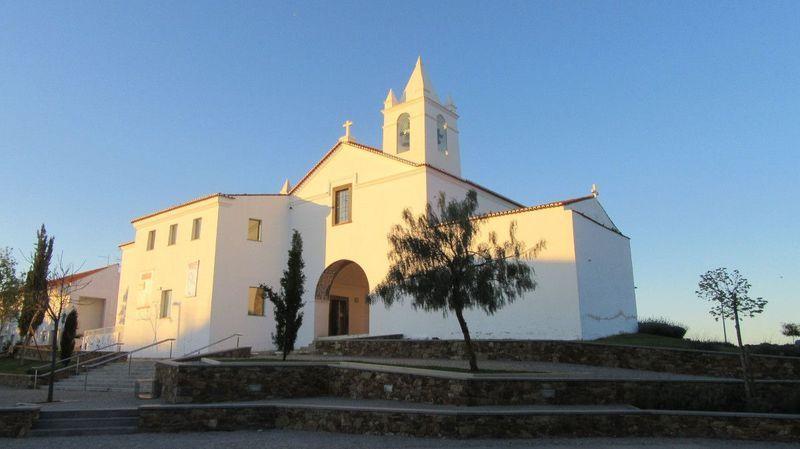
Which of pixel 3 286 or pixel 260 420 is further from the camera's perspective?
pixel 3 286

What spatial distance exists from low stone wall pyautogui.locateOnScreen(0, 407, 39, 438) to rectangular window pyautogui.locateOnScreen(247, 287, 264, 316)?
1577 cm

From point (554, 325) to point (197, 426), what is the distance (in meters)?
12.1

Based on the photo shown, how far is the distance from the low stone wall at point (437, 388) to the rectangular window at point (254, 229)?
44.0 ft

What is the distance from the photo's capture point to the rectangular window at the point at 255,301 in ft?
88.4

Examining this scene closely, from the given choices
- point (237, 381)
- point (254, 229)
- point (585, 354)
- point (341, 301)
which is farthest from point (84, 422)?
point (341, 301)

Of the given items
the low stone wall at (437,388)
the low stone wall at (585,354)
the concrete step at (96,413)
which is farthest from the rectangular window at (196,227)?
the concrete step at (96,413)

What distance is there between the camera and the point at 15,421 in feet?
35.8

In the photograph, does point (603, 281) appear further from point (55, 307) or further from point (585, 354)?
point (55, 307)

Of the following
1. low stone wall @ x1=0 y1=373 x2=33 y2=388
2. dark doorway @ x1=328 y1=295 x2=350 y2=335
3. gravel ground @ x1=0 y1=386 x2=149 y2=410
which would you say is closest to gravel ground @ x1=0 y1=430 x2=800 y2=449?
gravel ground @ x1=0 y1=386 x2=149 y2=410

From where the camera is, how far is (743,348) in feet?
41.4

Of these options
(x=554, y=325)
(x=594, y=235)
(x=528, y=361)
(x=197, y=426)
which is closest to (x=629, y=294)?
(x=594, y=235)

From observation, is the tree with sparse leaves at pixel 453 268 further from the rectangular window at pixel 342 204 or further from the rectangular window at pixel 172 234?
the rectangular window at pixel 172 234

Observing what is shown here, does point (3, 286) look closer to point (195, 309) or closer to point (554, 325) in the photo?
point (195, 309)

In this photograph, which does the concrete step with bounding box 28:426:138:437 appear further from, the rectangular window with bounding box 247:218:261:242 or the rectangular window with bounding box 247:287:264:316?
the rectangular window with bounding box 247:218:261:242
